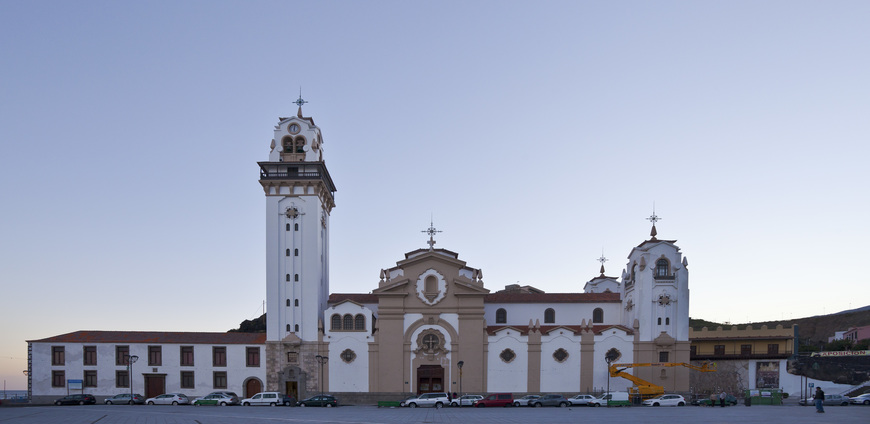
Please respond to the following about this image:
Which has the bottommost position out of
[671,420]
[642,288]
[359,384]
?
[359,384]

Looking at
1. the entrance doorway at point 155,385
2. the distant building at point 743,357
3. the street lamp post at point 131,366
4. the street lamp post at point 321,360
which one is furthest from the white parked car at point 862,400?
the street lamp post at point 131,366

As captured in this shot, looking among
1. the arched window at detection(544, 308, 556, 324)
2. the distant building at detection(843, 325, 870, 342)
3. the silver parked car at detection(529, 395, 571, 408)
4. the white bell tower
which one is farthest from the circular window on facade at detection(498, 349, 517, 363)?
the distant building at detection(843, 325, 870, 342)

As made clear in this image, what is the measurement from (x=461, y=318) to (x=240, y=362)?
62.2ft

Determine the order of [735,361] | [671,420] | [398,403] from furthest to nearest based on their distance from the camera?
[735,361], [398,403], [671,420]

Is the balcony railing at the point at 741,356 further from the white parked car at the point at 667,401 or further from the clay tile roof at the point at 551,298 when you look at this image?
Answer: the white parked car at the point at 667,401

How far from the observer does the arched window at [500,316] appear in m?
63.1

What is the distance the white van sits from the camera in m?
49.6

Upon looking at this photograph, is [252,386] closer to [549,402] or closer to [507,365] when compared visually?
[507,365]

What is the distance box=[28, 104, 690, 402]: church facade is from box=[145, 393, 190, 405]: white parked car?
309 centimetres

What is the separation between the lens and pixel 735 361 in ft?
216

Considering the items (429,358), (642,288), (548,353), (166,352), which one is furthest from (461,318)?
(166,352)

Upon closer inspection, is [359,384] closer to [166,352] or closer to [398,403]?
[398,403]

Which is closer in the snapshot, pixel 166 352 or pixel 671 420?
pixel 671 420

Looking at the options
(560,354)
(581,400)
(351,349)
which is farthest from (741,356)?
(351,349)
